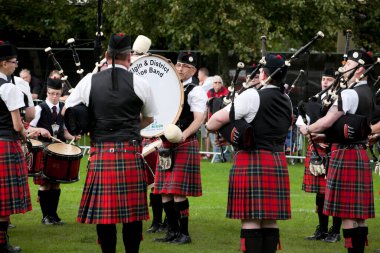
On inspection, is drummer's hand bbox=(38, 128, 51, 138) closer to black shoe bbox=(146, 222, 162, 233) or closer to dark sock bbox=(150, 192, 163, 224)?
dark sock bbox=(150, 192, 163, 224)

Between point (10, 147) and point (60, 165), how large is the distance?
1183 millimetres

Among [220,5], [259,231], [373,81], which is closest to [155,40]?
[220,5]

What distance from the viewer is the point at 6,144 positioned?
651 cm

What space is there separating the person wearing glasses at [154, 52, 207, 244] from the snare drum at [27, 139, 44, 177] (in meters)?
1.07

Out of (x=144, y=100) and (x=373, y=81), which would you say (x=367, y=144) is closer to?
(x=373, y=81)

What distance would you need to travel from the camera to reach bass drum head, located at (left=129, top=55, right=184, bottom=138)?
693 centimetres

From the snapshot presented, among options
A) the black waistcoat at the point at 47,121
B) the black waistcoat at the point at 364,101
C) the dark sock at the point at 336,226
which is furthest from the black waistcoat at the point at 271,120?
the black waistcoat at the point at 47,121

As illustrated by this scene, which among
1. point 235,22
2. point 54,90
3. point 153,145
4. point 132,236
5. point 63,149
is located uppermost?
point 235,22

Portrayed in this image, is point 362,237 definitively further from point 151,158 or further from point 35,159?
point 35,159

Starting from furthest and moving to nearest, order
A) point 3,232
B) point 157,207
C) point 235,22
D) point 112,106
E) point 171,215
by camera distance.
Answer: point 235,22 → point 157,207 → point 171,215 → point 3,232 → point 112,106

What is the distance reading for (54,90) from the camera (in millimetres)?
8219

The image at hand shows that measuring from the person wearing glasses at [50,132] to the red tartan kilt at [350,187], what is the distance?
8.95 feet

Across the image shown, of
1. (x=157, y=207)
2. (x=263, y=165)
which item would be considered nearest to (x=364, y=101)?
(x=263, y=165)

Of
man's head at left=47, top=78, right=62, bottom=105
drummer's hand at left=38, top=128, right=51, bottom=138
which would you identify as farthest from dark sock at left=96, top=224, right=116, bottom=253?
man's head at left=47, top=78, right=62, bottom=105
